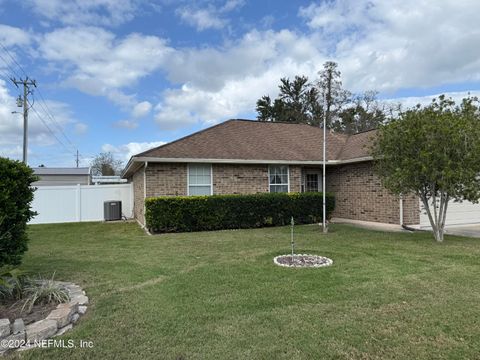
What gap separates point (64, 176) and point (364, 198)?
91.6 ft

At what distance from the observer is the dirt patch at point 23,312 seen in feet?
12.2

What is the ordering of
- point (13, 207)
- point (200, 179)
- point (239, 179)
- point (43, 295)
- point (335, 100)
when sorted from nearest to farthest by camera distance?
1. point (43, 295)
2. point (13, 207)
3. point (200, 179)
4. point (239, 179)
5. point (335, 100)

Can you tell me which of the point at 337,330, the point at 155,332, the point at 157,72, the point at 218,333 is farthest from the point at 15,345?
the point at 157,72

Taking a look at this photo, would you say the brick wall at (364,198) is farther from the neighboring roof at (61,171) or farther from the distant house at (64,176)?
the neighboring roof at (61,171)

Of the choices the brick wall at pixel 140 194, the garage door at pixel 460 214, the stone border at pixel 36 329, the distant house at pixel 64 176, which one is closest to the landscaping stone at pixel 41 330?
the stone border at pixel 36 329

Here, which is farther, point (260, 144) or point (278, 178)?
point (260, 144)

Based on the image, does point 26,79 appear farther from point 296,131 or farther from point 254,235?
point 254,235

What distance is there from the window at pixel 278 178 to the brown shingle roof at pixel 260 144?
52 cm

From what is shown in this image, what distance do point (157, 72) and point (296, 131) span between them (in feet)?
24.1

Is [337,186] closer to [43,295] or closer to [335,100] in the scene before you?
[43,295]

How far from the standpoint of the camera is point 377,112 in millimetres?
32062

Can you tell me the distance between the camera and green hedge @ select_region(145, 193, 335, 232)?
36.6 ft

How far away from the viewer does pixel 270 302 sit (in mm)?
4293

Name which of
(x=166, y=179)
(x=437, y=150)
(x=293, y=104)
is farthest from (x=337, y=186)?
(x=293, y=104)
